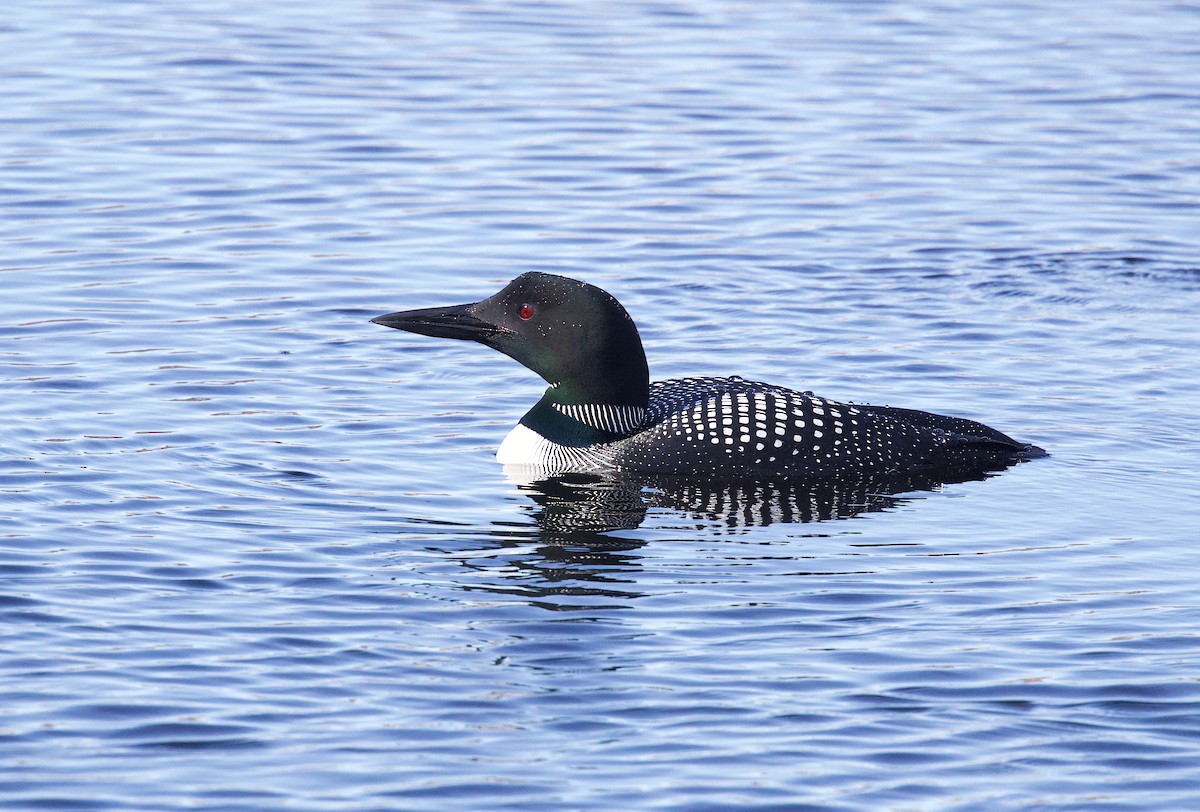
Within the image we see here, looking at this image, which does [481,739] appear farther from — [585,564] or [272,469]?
[272,469]

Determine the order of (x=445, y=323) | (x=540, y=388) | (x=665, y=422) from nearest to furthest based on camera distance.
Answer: (x=665, y=422)
(x=445, y=323)
(x=540, y=388)

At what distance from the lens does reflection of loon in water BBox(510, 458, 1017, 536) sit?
262 inches

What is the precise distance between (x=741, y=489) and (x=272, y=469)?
166cm

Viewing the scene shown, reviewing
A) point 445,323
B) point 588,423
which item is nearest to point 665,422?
point 588,423

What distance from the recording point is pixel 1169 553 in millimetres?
6227

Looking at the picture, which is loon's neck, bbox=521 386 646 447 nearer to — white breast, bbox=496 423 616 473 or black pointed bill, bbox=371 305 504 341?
white breast, bbox=496 423 616 473

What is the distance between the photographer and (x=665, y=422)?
7.18 metres

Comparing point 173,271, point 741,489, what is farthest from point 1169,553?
point 173,271

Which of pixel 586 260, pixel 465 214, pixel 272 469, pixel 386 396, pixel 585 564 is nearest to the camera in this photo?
pixel 585 564

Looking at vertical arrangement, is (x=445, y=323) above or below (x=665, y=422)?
above

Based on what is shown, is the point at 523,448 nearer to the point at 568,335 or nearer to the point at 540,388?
the point at 568,335

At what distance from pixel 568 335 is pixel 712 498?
840mm

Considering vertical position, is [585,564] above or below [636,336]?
below

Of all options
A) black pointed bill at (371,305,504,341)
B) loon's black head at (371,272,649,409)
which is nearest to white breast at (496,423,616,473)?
loon's black head at (371,272,649,409)
